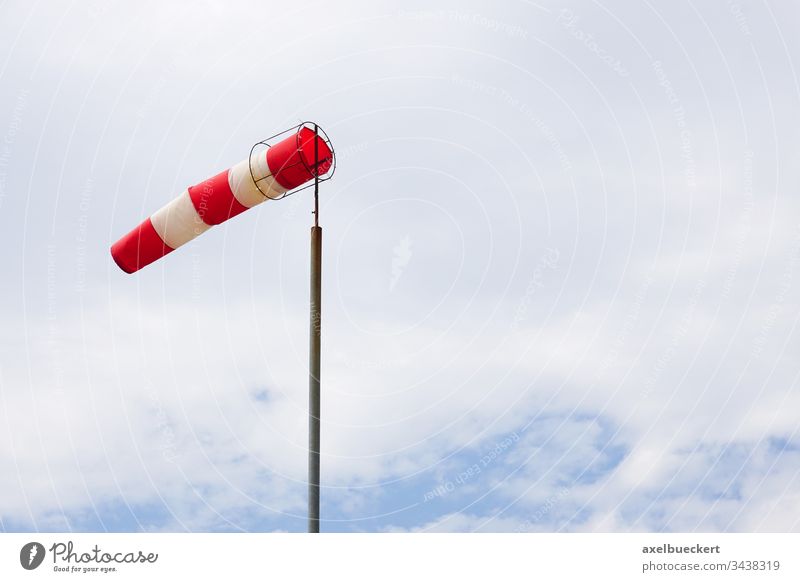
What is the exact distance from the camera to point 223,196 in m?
15.4

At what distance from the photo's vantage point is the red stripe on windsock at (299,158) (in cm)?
1448

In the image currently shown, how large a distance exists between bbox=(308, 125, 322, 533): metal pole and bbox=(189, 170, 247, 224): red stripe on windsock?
1887 mm

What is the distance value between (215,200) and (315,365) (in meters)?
4.09

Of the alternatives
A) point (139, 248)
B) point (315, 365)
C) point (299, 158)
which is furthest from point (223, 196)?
point (315, 365)

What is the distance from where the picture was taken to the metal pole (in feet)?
Answer: 41.4

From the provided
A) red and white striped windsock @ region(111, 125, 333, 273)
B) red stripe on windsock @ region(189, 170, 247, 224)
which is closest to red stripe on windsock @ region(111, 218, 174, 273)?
red and white striped windsock @ region(111, 125, 333, 273)

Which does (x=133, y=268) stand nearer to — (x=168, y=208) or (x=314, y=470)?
(x=168, y=208)

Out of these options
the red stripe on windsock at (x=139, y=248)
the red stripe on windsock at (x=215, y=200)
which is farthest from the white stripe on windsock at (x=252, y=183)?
the red stripe on windsock at (x=139, y=248)

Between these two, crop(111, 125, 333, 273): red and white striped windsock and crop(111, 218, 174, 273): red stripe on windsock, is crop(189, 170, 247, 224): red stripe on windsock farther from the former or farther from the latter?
crop(111, 218, 174, 273): red stripe on windsock
